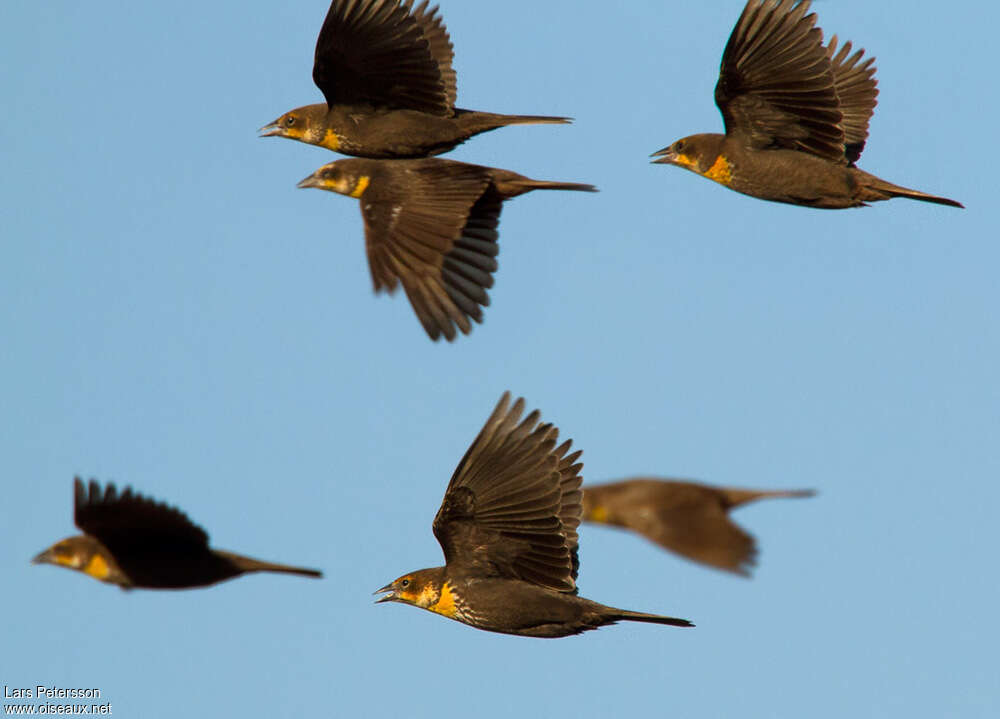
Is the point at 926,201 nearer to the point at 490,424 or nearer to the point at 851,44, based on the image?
the point at 851,44

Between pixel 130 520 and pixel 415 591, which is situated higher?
pixel 130 520

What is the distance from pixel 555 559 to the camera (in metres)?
11.2

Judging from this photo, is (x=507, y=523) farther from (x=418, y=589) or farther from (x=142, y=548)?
(x=142, y=548)

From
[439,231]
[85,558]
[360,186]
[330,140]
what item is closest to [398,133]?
[360,186]

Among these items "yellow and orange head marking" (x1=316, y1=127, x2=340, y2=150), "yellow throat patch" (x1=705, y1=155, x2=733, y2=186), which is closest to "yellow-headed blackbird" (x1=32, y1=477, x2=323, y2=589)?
"yellow and orange head marking" (x1=316, y1=127, x2=340, y2=150)

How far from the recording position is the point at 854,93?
14461 mm

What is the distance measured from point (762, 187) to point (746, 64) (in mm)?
904

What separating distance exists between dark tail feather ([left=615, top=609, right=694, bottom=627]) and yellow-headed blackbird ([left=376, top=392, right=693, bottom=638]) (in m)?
0.36

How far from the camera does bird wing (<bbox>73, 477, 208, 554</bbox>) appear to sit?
11062 mm

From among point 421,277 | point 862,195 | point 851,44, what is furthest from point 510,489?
point 851,44

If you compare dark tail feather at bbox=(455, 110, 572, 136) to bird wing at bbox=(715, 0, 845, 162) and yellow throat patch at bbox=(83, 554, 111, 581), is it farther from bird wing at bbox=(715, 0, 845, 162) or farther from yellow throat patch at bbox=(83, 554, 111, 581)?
yellow throat patch at bbox=(83, 554, 111, 581)

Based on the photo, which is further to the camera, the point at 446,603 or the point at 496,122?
the point at 496,122

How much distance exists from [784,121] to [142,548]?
5.47 metres

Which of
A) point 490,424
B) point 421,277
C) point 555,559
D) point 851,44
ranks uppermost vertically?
point 851,44
